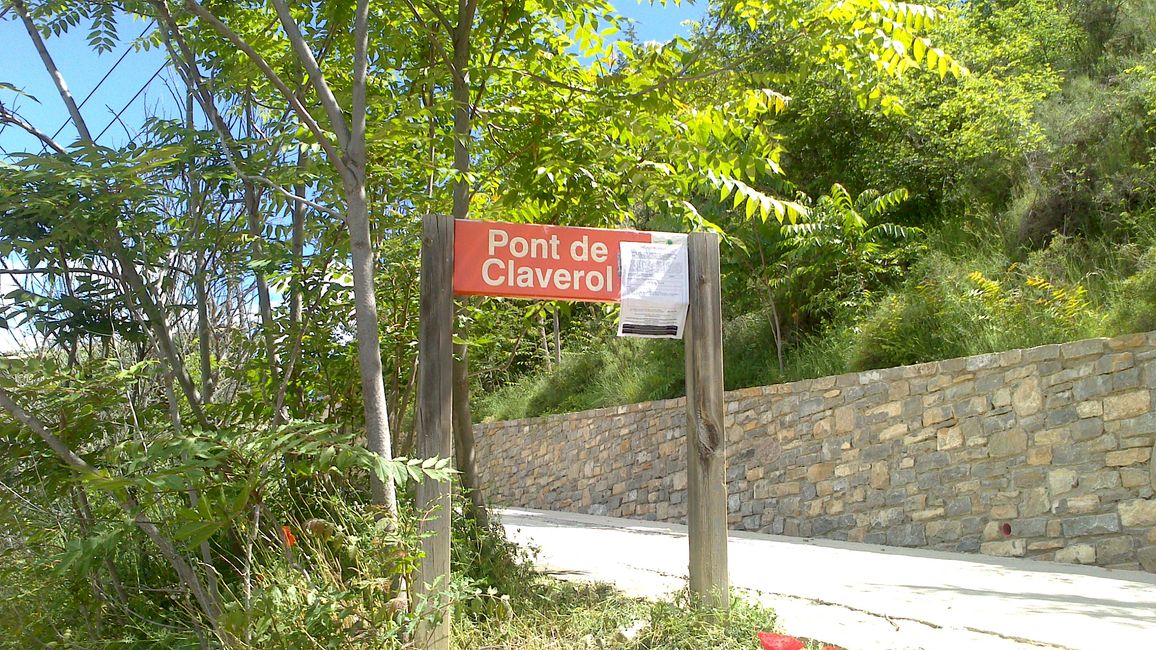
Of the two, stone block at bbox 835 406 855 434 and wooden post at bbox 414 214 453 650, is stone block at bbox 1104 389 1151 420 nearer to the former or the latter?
stone block at bbox 835 406 855 434

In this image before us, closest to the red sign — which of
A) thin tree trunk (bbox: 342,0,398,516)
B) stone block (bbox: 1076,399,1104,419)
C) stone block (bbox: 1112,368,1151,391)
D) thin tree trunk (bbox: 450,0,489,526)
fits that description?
thin tree trunk (bbox: 342,0,398,516)

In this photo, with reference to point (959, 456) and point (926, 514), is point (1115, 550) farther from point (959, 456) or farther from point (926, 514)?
point (926, 514)

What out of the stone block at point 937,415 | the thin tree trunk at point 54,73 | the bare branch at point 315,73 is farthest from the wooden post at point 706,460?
the stone block at point 937,415

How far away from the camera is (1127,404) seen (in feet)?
23.6

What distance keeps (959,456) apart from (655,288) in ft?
17.6

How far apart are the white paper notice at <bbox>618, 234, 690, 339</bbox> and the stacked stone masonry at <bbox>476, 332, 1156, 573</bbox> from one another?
2393 mm

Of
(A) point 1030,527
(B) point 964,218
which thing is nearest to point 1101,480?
(A) point 1030,527

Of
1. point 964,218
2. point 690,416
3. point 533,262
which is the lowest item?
point 690,416

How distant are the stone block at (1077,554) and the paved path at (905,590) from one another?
0.19 metres

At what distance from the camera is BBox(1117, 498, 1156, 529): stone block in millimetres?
6973

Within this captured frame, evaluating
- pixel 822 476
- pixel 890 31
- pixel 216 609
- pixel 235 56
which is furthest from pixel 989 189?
pixel 216 609

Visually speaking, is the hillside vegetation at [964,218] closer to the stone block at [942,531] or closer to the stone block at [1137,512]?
the stone block at [1137,512]

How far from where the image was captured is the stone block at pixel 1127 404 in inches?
279

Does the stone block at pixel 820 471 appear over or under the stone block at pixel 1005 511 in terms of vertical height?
over
